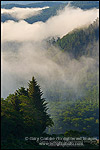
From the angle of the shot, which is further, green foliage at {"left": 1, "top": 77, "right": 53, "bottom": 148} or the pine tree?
the pine tree

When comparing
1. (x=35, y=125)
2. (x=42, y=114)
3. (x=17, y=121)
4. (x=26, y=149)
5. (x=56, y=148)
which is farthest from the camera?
Answer: (x=42, y=114)

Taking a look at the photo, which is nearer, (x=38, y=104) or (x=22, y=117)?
(x=22, y=117)

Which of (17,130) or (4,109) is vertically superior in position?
(4,109)

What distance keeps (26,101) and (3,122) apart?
56.7 feet

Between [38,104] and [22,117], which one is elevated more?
[38,104]

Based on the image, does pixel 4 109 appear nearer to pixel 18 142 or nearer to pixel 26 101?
pixel 18 142

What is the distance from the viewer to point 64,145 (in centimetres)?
5253

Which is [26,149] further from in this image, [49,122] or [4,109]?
[49,122]

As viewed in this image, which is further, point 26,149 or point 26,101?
point 26,101

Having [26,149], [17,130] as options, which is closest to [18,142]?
[26,149]

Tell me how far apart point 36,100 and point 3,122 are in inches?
1127

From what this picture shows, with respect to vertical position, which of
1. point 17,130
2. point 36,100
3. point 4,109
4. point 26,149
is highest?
point 36,100

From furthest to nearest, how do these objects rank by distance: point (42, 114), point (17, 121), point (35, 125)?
point (42, 114), point (35, 125), point (17, 121)

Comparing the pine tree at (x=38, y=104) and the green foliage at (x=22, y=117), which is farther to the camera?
the pine tree at (x=38, y=104)
